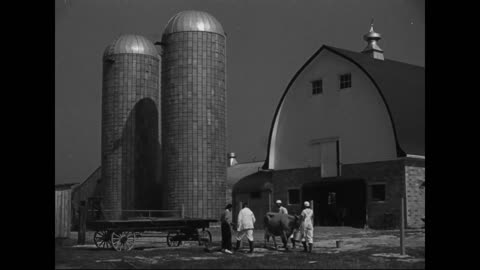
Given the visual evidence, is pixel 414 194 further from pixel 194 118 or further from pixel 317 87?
pixel 194 118

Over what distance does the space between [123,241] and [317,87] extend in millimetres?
17922

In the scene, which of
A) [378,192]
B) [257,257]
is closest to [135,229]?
[257,257]

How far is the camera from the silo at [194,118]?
33.7 metres

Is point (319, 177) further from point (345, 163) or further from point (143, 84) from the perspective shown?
point (143, 84)

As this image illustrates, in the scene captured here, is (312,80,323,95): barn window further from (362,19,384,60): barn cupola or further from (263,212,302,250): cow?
(263,212,302,250): cow

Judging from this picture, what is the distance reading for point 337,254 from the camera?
63.6ft

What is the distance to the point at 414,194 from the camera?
3278 centimetres

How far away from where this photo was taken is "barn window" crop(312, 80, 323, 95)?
3655 centimetres

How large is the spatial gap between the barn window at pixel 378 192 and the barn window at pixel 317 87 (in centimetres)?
603

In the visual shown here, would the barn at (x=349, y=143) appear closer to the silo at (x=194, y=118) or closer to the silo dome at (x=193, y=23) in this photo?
the silo at (x=194, y=118)

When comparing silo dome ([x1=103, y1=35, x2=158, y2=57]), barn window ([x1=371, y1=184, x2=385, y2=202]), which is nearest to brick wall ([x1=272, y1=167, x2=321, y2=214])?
barn window ([x1=371, y1=184, x2=385, y2=202])

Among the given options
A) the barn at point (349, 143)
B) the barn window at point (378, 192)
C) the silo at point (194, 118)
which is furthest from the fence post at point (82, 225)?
the barn window at point (378, 192)
